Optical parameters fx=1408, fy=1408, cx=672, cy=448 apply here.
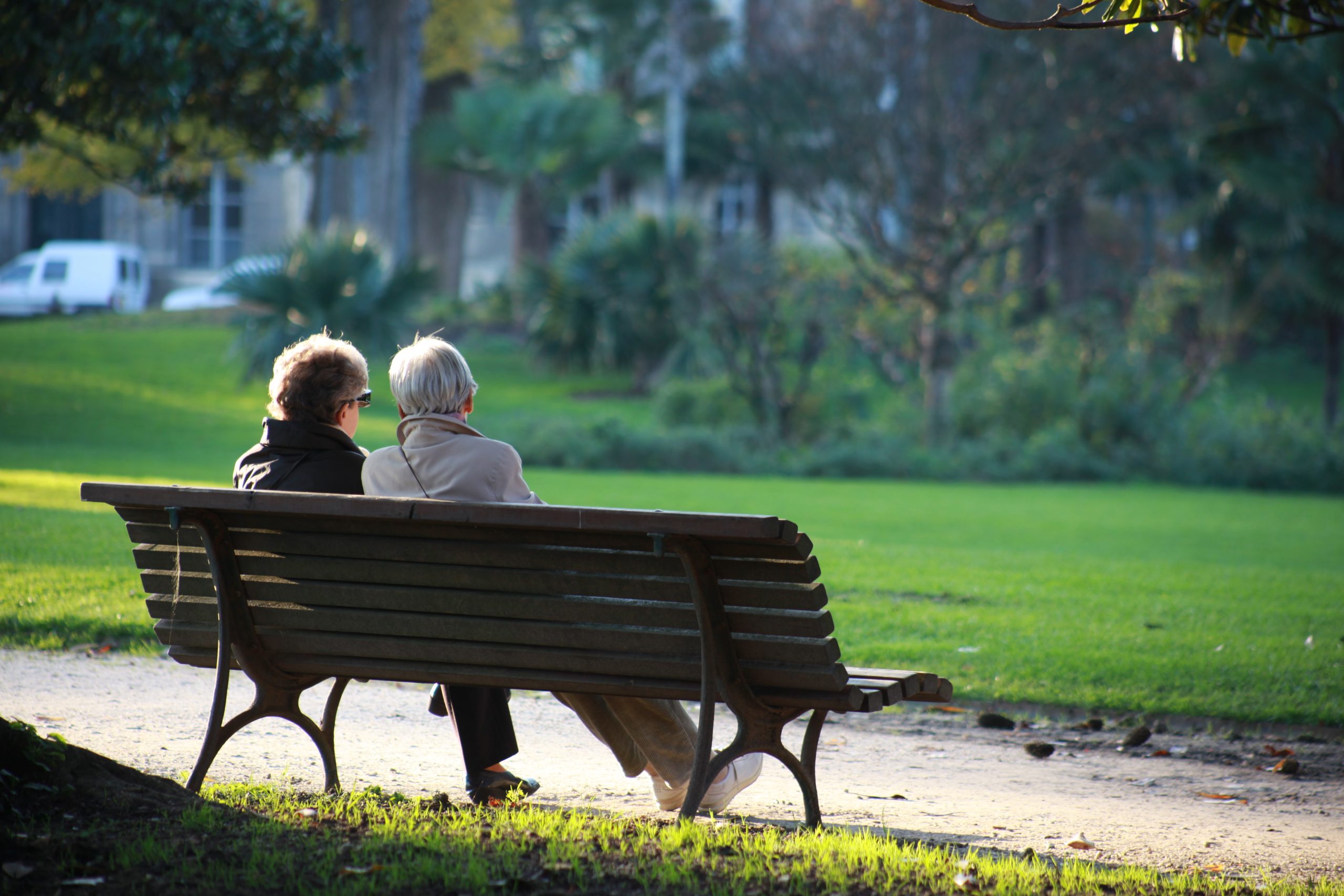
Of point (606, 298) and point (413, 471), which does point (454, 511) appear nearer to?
point (413, 471)

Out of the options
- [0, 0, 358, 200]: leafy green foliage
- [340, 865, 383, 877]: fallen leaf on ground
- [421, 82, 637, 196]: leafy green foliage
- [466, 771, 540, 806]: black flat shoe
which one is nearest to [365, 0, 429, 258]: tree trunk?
[421, 82, 637, 196]: leafy green foliage

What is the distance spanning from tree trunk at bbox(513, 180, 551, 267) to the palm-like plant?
12.6 metres

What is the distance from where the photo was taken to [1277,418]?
1850 centimetres

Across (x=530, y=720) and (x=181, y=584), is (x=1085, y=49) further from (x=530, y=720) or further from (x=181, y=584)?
(x=181, y=584)

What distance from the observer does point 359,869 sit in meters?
3.31

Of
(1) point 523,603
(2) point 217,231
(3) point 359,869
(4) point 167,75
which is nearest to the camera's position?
(3) point 359,869

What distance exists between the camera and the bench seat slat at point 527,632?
360 cm

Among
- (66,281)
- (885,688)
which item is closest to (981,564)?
(885,688)

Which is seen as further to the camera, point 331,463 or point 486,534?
point 331,463

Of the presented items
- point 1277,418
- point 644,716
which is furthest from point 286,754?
point 1277,418

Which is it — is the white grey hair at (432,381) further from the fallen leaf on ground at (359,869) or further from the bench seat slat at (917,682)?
the bench seat slat at (917,682)

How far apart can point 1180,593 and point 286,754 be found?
18.8 feet

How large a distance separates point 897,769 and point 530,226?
30.2 metres

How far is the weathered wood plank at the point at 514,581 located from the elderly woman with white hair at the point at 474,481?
8.1 inches
